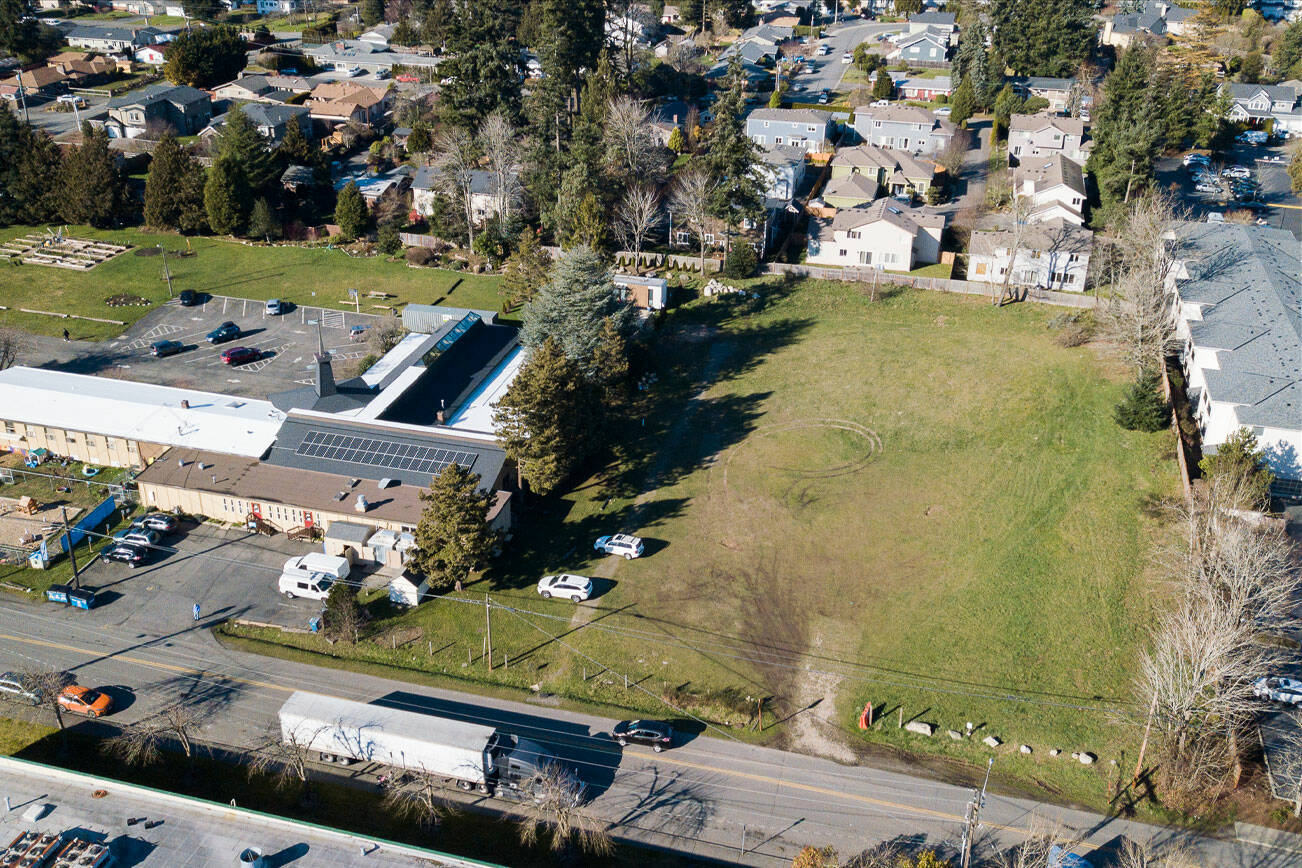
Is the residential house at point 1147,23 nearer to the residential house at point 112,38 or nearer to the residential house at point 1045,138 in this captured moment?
the residential house at point 1045,138

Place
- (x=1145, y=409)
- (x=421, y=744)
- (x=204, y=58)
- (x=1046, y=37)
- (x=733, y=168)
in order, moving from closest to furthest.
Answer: (x=421, y=744) → (x=1145, y=409) → (x=733, y=168) → (x=1046, y=37) → (x=204, y=58)

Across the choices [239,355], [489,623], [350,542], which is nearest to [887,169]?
[239,355]

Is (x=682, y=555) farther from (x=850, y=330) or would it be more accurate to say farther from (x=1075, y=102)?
(x=1075, y=102)

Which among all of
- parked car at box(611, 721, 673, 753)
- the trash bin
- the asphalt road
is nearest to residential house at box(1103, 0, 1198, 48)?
the asphalt road

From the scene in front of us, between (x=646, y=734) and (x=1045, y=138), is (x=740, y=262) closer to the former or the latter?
(x=1045, y=138)

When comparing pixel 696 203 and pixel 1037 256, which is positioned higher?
pixel 696 203

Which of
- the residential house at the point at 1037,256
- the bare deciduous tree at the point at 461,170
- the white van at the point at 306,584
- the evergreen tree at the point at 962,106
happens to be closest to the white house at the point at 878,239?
the residential house at the point at 1037,256
